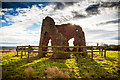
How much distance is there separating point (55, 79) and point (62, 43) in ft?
24.6

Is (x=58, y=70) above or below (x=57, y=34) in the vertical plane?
below

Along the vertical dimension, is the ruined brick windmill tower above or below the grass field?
above

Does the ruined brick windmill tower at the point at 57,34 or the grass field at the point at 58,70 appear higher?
the ruined brick windmill tower at the point at 57,34

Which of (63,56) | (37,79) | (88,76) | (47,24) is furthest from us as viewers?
(47,24)

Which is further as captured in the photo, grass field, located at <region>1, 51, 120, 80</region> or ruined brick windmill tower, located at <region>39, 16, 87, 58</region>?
ruined brick windmill tower, located at <region>39, 16, 87, 58</region>

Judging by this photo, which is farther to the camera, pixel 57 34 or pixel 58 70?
pixel 57 34

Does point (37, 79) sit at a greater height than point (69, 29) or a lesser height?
lesser

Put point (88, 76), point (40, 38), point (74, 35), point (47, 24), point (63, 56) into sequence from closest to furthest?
point (88, 76), point (63, 56), point (47, 24), point (40, 38), point (74, 35)

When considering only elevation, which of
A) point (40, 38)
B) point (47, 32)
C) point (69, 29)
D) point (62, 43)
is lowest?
point (62, 43)

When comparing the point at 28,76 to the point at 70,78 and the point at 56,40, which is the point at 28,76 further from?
the point at 56,40

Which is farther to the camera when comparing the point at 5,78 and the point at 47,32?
the point at 47,32

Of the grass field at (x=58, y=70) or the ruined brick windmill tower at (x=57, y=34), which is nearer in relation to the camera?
the grass field at (x=58, y=70)

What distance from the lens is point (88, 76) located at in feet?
16.5

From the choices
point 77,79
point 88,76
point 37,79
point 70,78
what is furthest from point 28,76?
point 88,76
